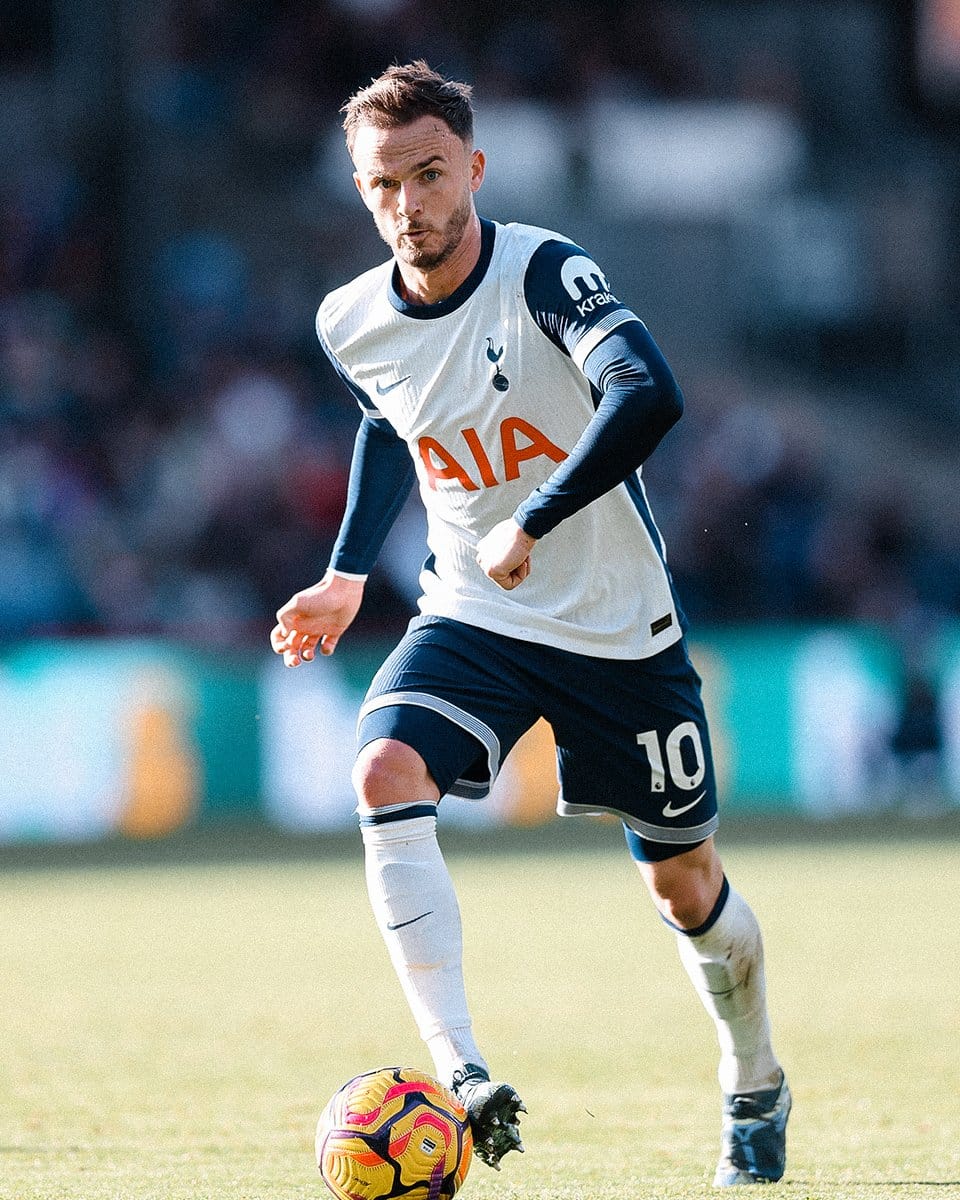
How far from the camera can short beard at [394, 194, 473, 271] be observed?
4570mm

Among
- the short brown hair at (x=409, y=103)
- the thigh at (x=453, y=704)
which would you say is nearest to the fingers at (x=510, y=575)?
the thigh at (x=453, y=704)

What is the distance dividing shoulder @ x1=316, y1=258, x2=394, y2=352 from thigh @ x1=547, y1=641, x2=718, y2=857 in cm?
97

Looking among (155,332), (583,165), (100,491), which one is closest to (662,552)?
(100,491)

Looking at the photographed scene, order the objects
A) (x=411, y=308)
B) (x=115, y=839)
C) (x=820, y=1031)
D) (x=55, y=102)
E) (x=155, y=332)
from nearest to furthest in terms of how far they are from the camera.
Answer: (x=411, y=308)
(x=820, y=1031)
(x=115, y=839)
(x=155, y=332)
(x=55, y=102)

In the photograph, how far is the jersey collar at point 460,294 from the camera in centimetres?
467

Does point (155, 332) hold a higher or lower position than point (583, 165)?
lower

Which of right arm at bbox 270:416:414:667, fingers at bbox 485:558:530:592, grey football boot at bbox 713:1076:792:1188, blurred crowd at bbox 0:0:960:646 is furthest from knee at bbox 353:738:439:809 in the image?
blurred crowd at bbox 0:0:960:646

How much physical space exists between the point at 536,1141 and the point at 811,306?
16228mm

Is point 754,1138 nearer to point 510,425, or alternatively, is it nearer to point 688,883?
point 688,883

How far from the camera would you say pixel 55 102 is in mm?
19484

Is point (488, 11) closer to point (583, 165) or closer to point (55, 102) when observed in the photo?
point (583, 165)

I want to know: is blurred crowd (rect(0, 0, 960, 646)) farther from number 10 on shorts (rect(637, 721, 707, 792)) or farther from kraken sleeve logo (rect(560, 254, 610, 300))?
kraken sleeve logo (rect(560, 254, 610, 300))

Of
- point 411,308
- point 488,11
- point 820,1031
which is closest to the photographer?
point 411,308

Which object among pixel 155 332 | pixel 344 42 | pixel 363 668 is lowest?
pixel 363 668
